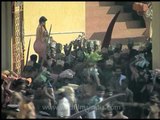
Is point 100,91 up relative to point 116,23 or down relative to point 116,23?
down

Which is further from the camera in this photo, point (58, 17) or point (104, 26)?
point (104, 26)

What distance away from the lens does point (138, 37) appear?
14992 mm

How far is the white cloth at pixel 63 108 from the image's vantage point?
9.09 meters

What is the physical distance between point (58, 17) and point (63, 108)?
20.1 ft

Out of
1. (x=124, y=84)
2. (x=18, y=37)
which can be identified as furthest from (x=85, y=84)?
(x=18, y=37)

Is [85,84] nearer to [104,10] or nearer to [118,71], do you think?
[118,71]

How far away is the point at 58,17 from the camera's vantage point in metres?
15.1

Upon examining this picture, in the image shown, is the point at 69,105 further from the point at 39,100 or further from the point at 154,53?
the point at 154,53

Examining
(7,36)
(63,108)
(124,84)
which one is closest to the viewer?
(63,108)

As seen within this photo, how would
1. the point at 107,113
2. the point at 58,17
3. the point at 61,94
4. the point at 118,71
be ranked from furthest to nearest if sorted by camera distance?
the point at 58,17 < the point at 118,71 < the point at 61,94 < the point at 107,113

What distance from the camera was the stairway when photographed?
15.5m

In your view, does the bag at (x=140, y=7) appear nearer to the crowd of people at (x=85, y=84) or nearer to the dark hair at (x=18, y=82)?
the crowd of people at (x=85, y=84)

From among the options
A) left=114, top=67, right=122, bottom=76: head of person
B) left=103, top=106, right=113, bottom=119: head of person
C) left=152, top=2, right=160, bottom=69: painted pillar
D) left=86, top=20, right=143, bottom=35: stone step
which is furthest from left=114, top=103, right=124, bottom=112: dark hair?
left=86, top=20, right=143, bottom=35: stone step

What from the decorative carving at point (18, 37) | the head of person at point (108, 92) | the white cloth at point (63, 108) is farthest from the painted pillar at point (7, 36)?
the white cloth at point (63, 108)
